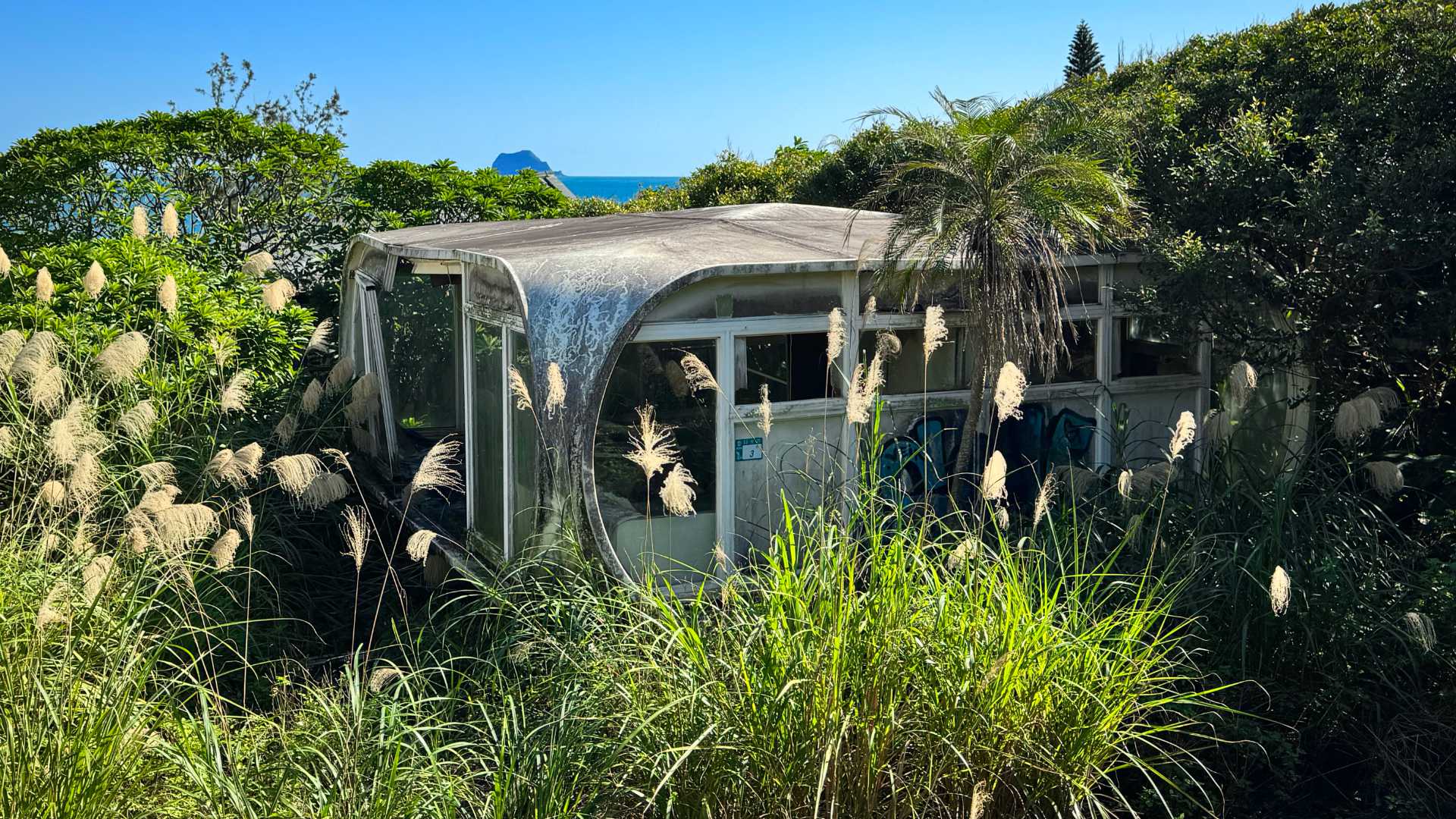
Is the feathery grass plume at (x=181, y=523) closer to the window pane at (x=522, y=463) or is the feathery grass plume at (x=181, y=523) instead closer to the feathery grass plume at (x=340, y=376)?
the window pane at (x=522, y=463)

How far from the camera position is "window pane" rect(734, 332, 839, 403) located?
6.92 m

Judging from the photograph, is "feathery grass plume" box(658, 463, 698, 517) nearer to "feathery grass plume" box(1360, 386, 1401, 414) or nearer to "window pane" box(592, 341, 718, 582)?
"window pane" box(592, 341, 718, 582)

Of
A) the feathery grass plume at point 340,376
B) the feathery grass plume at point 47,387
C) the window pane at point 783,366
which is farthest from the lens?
the feathery grass plume at point 340,376

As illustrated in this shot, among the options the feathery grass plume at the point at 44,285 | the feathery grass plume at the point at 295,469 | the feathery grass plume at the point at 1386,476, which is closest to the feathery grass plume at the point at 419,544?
the feathery grass plume at the point at 295,469

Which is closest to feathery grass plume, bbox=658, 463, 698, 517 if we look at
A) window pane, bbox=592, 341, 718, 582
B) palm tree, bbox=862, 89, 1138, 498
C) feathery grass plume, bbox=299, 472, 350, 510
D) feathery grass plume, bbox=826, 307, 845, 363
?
feathery grass plume, bbox=826, 307, 845, 363

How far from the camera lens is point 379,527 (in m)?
9.59

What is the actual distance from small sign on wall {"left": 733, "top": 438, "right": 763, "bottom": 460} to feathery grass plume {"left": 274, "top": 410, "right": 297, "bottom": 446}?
3291 millimetres

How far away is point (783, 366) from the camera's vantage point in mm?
7039

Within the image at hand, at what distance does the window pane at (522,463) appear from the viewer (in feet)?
22.5

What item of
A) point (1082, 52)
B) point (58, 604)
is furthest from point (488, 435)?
point (1082, 52)

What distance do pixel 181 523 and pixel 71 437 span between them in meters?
1.26

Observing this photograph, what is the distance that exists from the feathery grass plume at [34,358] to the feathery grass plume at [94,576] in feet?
6.20

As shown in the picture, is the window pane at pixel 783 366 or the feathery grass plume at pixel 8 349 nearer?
the feathery grass plume at pixel 8 349

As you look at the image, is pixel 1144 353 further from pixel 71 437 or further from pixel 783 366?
pixel 71 437
